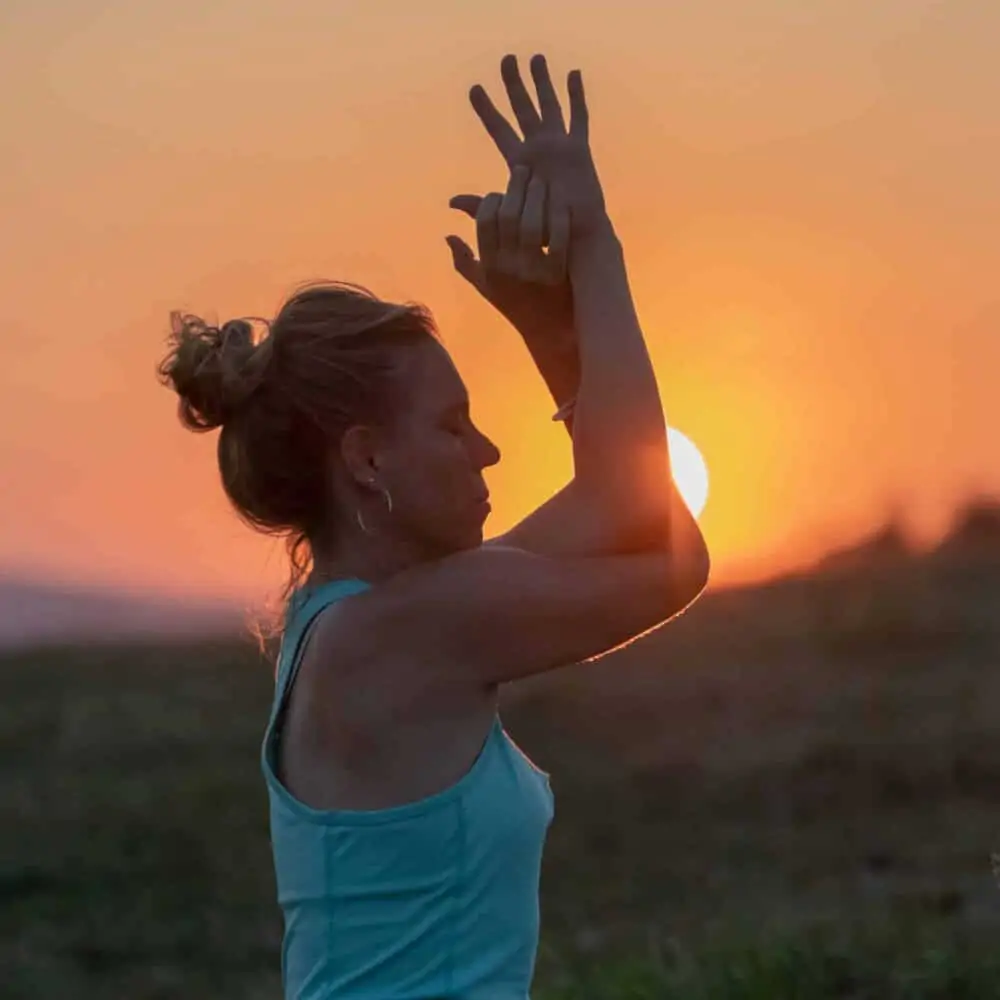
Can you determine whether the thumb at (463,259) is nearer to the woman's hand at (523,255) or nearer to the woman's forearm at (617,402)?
the woman's hand at (523,255)

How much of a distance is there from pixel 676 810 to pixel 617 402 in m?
6.25

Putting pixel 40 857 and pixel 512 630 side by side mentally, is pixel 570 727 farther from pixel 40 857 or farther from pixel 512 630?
pixel 512 630

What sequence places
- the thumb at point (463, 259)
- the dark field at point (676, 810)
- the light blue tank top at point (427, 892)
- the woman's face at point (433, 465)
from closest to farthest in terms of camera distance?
the light blue tank top at point (427, 892) < the woman's face at point (433, 465) < the thumb at point (463, 259) < the dark field at point (676, 810)

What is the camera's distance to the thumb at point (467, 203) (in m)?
2.53

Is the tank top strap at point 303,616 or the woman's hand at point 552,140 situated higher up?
the woman's hand at point 552,140

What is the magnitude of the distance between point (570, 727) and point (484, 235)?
308 inches

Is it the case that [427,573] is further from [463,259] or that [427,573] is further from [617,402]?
[463,259]

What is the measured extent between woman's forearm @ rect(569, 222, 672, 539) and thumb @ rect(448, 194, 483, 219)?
16 cm

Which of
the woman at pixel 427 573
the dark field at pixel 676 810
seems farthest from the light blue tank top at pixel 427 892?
the dark field at pixel 676 810

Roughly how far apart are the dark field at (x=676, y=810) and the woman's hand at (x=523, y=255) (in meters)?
2.38

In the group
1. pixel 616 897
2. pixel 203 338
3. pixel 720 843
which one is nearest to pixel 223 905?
pixel 616 897

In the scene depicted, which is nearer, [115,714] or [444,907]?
[444,907]

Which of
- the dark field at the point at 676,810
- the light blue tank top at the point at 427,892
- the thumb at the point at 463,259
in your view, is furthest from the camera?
the dark field at the point at 676,810

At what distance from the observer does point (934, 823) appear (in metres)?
7.78
